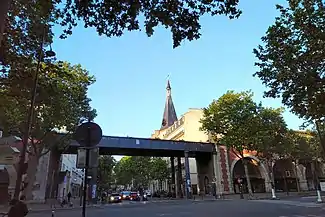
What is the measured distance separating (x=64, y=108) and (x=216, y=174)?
3063 cm

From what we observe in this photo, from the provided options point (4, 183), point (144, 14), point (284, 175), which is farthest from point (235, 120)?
point (144, 14)

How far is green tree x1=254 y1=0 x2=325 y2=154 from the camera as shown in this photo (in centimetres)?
1177

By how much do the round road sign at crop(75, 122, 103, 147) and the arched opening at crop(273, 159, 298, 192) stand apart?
56.3 meters

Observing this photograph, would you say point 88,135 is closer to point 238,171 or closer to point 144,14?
point 144,14

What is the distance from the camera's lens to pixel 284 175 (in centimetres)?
5700

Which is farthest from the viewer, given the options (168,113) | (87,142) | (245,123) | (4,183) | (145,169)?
(168,113)

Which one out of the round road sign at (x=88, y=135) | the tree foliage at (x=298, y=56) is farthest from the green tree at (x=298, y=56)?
the round road sign at (x=88, y=135)

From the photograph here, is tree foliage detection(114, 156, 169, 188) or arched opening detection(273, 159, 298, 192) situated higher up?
tree foliage detection(114, 156, 169, 188)

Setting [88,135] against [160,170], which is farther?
[160,170]

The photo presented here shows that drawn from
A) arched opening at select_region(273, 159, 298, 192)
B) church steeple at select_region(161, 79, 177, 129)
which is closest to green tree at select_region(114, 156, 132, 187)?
church steeple at select_region(161, 79, 177, 129)

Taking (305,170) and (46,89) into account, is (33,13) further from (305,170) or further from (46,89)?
(305,170)

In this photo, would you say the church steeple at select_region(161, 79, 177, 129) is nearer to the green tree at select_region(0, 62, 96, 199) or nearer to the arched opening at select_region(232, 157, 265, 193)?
the arched opening at select_region(232, 157, 265, 193)

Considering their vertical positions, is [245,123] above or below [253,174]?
above

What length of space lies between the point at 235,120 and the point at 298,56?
101ft
